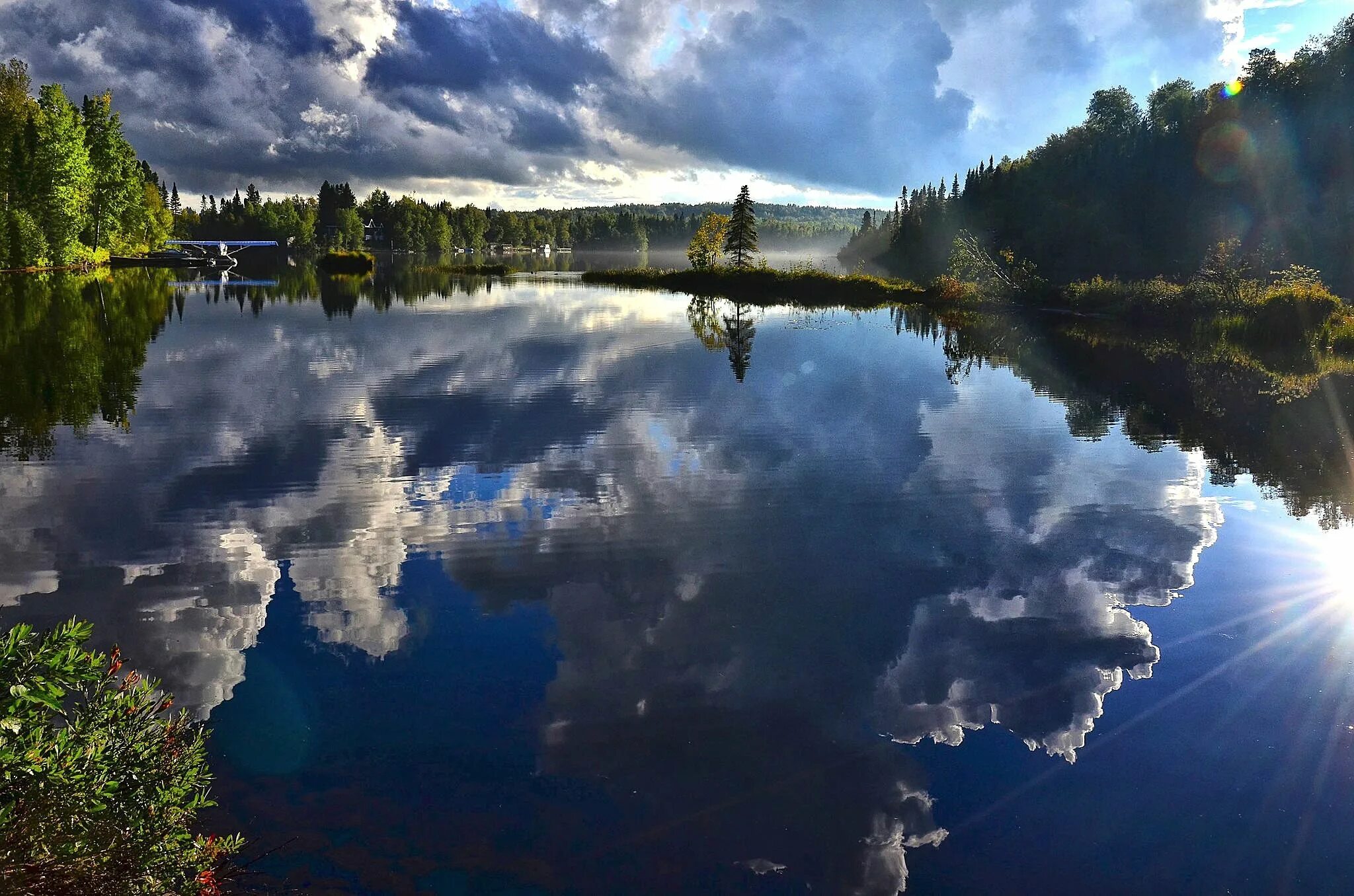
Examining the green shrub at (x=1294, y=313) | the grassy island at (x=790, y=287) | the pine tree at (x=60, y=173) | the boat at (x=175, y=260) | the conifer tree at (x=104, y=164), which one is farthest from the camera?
the boat at (x=175, y=260)

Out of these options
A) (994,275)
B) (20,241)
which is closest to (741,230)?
(994,275)

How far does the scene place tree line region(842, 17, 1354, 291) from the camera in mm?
76500

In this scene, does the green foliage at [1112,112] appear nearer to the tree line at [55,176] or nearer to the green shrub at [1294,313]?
the green shrub at [1294,313]

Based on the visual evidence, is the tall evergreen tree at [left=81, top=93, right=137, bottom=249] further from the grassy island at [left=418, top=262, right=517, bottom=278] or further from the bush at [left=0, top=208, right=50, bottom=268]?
the grassy island at [left=418, top=262, right=517, bottom=278]

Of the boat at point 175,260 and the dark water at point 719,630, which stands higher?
the boat at point 175,260

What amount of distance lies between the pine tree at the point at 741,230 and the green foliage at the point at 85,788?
89.5 metres

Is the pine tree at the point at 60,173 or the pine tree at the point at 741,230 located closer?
the pine tree at the point at 60,173

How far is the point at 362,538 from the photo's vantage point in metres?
12.4

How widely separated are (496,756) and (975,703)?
481cm

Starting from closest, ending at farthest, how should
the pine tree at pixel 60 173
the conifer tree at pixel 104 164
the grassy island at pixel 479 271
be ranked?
the pine tree at pixel 60 173 < the conifer tree at pixel 104 164 < the grassy island at pixel 479 271

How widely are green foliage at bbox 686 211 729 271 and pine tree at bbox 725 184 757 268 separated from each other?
111cm

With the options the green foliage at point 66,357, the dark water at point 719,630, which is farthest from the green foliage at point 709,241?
the dark water at point 719,630

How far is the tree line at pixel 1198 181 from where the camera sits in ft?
251

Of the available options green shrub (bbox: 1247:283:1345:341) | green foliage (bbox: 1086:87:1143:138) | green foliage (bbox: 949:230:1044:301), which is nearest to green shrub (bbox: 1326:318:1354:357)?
green shrub (bbox: 1247:283:1345:341)
